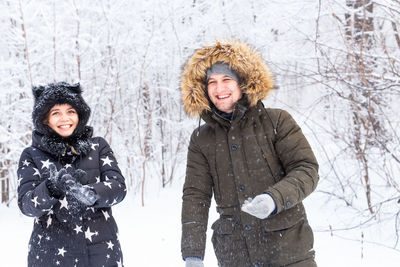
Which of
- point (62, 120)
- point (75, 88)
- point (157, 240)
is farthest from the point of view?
point (157, 240)

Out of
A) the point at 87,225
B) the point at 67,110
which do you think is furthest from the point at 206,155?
the point at 67,110

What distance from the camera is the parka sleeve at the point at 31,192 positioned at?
2211mm

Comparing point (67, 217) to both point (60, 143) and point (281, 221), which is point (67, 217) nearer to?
point (60, 143)

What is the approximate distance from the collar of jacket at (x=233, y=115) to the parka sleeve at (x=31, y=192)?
2.98ft

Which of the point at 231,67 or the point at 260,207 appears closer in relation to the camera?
the point at 260,207

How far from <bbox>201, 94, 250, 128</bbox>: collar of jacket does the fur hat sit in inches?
32.4

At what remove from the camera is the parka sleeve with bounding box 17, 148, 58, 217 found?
2.21 meters

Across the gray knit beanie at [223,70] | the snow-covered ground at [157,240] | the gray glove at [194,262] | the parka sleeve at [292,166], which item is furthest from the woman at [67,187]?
the snow-covered ground at [157,240]

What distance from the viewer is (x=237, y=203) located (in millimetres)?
2053

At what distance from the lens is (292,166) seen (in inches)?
78.0

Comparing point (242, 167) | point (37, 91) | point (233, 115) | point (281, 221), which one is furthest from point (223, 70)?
point (37, 91)

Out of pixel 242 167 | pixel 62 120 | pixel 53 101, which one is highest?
pixel 53 101

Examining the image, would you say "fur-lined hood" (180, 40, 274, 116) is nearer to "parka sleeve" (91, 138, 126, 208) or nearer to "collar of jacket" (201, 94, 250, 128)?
"collar of jacket" (201, 94, 250, 128)

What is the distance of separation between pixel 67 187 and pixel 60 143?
0.36 meters
